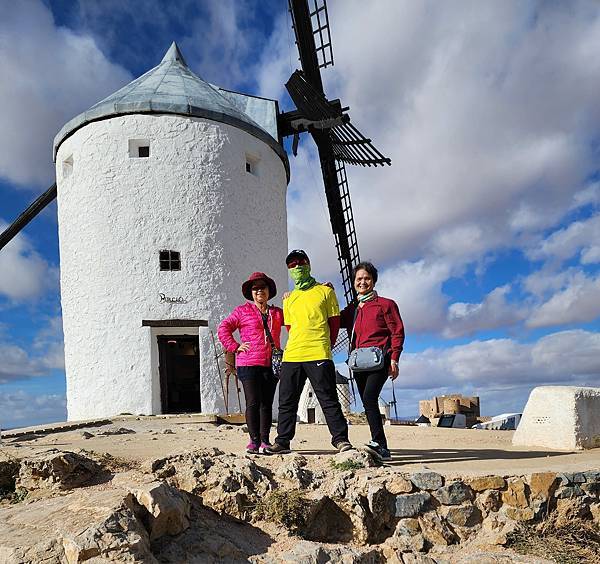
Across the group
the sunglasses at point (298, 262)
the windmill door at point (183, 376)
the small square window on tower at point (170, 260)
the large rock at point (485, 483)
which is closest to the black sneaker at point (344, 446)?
the large rock at point (485, 483)

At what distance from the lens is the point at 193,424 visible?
8.20m

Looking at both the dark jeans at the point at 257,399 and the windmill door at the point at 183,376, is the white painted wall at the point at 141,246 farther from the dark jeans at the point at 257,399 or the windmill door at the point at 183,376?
the dark jeans at the point at 257,399

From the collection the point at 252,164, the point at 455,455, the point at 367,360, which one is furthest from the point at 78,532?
the point at 252,164

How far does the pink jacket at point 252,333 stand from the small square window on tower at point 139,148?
23.6 feet

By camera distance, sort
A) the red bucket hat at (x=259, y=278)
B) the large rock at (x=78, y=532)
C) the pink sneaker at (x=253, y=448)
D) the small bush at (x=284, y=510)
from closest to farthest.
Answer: the large rock at (x=78, y=532)
the small bush at (x=284, y=510)
the pink sneaker at (x=253, y=448)
the red bucket hat at (x=259, y=278)

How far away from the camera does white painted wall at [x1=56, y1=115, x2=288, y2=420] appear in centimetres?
1021

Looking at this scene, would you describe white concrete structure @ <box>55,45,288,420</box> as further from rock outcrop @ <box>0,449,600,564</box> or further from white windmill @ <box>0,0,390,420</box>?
rock outcrop @ <box>0,449,600,564</box>

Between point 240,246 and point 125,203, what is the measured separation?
7.91 feet

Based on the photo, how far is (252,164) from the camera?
12070 millimetres

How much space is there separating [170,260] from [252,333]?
6310mm

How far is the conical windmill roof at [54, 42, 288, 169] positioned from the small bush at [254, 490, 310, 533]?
920cm

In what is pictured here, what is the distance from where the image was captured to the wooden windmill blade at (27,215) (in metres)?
13.7

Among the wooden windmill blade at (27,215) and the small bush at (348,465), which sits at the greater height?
the wooden windmill blade at (27,215)

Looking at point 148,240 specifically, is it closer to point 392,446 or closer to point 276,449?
point 392,446
